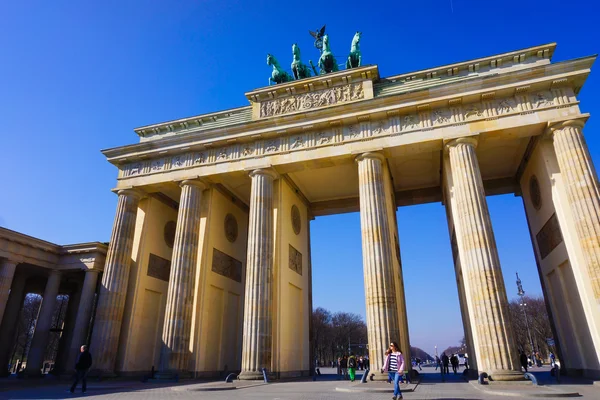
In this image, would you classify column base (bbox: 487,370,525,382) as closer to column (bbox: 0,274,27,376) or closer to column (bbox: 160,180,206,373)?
column (bbox: 160,180,206,373)

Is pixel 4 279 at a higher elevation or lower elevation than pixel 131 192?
lower

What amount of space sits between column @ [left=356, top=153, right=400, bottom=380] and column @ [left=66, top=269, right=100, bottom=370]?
16.3 meters

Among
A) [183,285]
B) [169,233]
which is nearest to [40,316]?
[169,233]

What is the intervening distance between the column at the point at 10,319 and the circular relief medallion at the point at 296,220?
60.7 feet

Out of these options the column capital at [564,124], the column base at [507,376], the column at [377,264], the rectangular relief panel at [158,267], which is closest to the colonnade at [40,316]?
the rectangular relief panel at [158,267]

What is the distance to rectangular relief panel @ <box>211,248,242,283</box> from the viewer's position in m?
21.2

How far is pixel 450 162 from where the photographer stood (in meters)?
17.2

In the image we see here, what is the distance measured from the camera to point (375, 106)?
18.1 metres

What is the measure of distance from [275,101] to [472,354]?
52.9 feet

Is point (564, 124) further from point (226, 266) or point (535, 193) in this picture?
point (226, 266)

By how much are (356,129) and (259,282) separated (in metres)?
8.64

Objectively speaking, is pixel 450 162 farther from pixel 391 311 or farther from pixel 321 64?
pixel 321 64

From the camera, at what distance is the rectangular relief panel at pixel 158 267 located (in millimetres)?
21750

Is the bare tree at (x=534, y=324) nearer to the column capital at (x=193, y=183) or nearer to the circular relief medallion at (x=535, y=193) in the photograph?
the circular relief medallion at (x=535, y=193)
